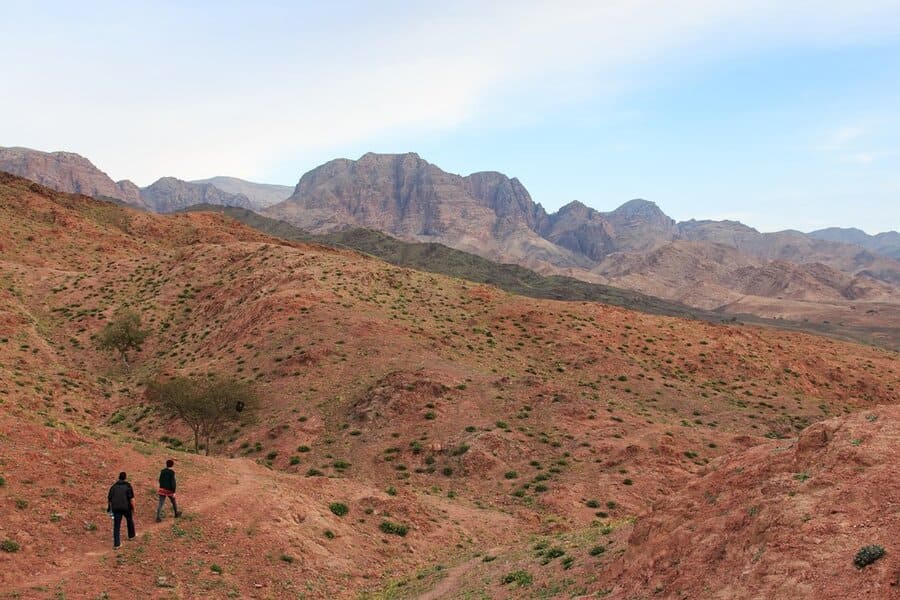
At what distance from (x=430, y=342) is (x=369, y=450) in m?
17.6

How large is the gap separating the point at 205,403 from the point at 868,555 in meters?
35.0

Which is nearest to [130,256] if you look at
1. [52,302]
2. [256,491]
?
[52,302]

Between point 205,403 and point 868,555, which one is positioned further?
point 205,403

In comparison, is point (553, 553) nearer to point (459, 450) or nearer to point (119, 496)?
point (119, 496)

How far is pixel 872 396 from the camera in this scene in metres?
59.9

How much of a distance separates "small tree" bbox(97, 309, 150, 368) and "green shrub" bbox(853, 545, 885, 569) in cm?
5959

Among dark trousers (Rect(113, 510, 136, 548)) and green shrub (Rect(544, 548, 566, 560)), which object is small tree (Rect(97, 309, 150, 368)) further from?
green shrub (Rect(544, 548, 566, 560))

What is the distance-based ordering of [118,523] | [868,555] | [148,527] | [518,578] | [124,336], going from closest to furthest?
[868,555] → [518,578] → [118,523] → [148,527] → [124,336]

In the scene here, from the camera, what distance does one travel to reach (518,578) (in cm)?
1769

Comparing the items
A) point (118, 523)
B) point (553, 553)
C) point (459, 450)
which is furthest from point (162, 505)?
point (459, 450)

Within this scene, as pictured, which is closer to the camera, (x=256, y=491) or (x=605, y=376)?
(x=256, y=491)

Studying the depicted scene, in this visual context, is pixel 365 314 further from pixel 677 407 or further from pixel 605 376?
pixel 677 407

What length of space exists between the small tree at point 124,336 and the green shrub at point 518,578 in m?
50.0

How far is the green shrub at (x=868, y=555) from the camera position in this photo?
385 inches
